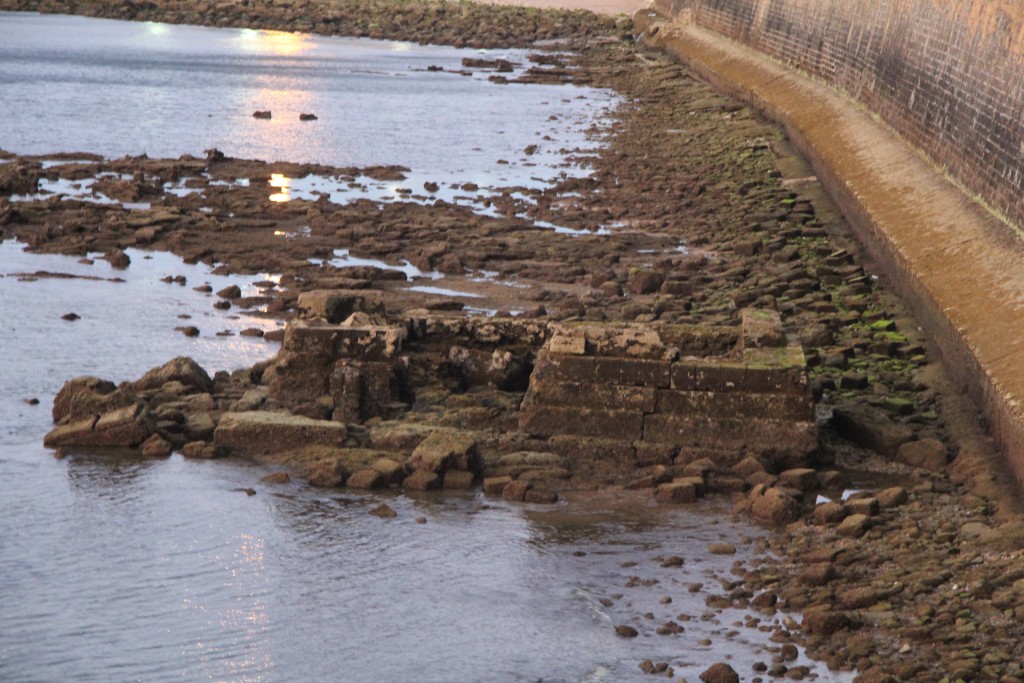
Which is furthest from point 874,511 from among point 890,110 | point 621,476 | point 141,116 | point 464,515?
point 141,116

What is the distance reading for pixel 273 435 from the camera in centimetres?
891

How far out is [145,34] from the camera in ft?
183

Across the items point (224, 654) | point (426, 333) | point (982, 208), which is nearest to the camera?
point (224, 654)

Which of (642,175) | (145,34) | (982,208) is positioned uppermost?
(982,208)

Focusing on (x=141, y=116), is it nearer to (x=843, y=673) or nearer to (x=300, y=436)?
(x=300, y=436)

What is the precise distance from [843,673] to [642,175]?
14945mm

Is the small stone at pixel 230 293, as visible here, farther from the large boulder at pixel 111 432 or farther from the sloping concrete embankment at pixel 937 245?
the sloping concrete embankment at pixel 937 245

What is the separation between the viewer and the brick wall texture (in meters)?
11.8

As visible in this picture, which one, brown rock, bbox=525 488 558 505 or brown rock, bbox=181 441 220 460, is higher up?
brown rock, bbox=525 488 558 505

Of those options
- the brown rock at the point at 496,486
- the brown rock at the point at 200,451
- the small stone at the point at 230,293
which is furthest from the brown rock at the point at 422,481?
the small stone at the point at 230,293

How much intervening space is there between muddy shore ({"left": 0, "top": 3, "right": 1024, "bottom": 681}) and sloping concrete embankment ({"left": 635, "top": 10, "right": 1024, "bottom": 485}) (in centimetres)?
25

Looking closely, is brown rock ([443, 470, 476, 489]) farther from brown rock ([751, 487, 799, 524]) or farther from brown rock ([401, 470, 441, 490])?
brown rock ([751, 487, 799, 524])

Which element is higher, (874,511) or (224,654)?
(874,511)

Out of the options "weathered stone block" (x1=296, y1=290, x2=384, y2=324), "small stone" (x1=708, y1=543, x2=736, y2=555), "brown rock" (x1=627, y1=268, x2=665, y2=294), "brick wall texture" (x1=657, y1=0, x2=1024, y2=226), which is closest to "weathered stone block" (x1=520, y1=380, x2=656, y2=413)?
"small stone" (x1=708, y1=543, x2=736, y2=555)
